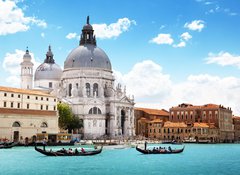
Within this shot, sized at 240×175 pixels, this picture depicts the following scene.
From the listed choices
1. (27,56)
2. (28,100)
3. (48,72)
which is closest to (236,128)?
(48,72)

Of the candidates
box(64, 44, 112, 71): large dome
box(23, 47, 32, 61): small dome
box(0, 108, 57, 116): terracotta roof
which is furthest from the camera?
box(23, 47, 32, 61): small dome

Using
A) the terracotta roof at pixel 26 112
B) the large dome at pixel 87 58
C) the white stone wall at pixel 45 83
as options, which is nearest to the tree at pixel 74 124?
the large dome at pixel 87 58

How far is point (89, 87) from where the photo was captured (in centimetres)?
8988

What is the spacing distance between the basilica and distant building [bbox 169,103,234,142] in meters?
17.3

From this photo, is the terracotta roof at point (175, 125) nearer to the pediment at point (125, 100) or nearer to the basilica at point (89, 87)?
the basilica at point (89, 87)

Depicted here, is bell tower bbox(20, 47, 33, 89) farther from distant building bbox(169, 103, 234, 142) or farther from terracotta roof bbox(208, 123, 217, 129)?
terracotta roof bbox(208, 123, 217, 129)

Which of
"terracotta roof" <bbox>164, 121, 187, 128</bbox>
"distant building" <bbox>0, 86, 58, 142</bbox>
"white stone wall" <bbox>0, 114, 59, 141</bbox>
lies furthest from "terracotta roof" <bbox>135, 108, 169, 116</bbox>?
"white stone wall" <bbox>0, 114, 59, 141</bbox>

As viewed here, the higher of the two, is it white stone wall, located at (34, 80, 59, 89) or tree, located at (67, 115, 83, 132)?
white stone wall, located at (34, 80, 59, 89)

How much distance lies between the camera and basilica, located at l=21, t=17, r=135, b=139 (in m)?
85.8

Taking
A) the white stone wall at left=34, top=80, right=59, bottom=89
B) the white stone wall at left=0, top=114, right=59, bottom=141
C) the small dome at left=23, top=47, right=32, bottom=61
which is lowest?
the white stone wall at left=0, top=114, right=59, bottom=141

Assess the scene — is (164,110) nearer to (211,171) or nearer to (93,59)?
(93,59)

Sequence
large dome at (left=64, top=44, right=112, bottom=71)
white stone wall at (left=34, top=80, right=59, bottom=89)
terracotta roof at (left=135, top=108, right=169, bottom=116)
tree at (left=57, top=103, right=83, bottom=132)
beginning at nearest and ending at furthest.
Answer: tree at (left=57, top=103, right=83, bottom=132) → large dome at (left=64, top=44, right=112, bottom=71) → white stone wall at (left=34, top=80, right=59, bottom=89) → terracotta roof at (left=135, top=108, right=169, bottom=116)

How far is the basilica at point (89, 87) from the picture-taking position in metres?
85.8

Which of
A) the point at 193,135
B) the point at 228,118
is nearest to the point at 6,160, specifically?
the point at 193,135
